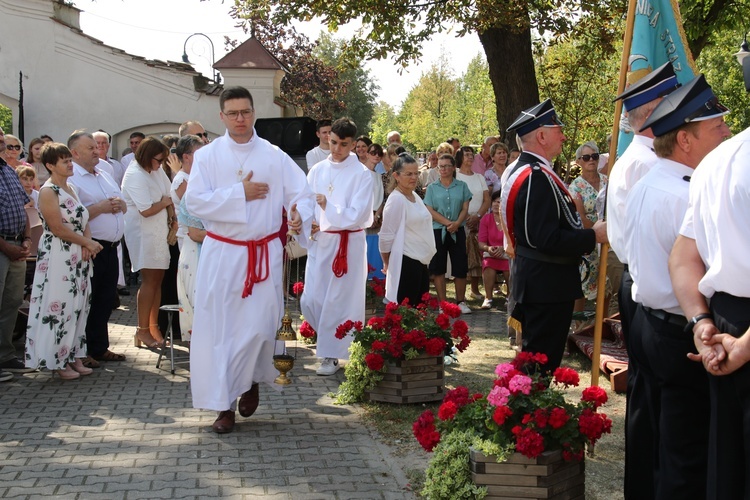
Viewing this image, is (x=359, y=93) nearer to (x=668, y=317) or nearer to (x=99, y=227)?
(x=99, y=227)

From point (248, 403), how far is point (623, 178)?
10.6 feet

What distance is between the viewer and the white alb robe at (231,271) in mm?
6406

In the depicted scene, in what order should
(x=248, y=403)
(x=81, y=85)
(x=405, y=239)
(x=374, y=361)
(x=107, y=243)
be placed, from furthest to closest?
(x=81, y=85)
(x=405, y=239)
(x=107, y=243)
(x=374, y=361)
(x=248, y=403)

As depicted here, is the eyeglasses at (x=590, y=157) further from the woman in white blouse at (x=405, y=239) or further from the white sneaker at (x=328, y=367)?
the white sneaker at (x=328, y=367)

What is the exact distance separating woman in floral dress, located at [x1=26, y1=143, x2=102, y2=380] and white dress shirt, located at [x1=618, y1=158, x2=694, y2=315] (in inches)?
216

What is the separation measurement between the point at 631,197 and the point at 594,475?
2.14 metres

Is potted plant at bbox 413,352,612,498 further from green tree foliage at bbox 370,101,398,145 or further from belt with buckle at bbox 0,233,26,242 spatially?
green tree foliage at bbox 370,101,398,145

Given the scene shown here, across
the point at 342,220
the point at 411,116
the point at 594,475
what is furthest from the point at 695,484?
the point at 411,116

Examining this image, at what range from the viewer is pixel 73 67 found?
19.8 meters

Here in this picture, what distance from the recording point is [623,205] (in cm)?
497

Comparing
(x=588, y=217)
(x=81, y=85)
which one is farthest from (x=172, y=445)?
(x=81, y=85)

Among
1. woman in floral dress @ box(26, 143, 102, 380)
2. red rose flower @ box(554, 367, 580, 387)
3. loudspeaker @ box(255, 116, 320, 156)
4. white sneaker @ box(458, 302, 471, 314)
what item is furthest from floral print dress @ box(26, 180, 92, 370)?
loudspeaker @ box(255, 116, 320, 156)

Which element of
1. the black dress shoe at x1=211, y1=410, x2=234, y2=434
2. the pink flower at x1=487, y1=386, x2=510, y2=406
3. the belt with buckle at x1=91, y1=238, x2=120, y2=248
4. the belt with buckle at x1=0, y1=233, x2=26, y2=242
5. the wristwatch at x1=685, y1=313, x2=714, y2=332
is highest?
the belt with buckle at x1=0, y1=233, x2=26, y2=242

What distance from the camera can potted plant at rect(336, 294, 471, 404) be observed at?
7027mm
